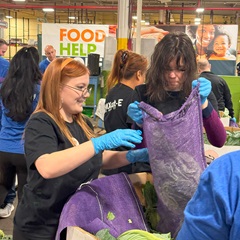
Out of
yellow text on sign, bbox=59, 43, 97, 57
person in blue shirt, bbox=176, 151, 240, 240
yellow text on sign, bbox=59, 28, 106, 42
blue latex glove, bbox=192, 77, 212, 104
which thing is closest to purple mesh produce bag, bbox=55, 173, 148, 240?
blue latex glove, bbox=192, 77, 212, 104

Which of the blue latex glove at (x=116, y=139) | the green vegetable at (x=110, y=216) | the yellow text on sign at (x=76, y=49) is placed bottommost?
the green vegetable at (x=110, y=216)

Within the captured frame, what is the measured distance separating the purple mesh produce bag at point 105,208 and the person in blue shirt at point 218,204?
0.73m

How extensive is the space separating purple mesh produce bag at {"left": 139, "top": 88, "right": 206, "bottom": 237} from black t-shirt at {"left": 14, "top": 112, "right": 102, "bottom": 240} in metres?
0.34

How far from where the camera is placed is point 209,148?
126 inches

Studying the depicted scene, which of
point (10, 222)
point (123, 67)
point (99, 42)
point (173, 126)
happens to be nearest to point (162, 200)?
point (173, 126)

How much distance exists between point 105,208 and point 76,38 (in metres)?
9.17

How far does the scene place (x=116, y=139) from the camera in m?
1.61

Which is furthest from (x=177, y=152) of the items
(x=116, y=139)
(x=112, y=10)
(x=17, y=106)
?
(x=112, y=10)

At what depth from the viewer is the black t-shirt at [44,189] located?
1545 millimetres

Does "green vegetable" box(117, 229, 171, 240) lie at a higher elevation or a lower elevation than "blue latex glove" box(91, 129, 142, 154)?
lower

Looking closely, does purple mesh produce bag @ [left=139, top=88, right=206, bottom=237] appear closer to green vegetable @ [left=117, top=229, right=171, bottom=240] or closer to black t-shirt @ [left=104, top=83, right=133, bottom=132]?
green vegetable @ [left=117, top=229, right=171, bottom=240]

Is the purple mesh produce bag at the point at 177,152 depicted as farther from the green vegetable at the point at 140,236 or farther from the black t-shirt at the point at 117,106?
the black t-shirt at the point at 117,106

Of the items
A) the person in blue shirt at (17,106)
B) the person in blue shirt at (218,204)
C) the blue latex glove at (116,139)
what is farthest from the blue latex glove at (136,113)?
the person in blue shirt at (17,106)

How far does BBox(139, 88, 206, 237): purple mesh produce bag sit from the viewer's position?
147 centimetres
